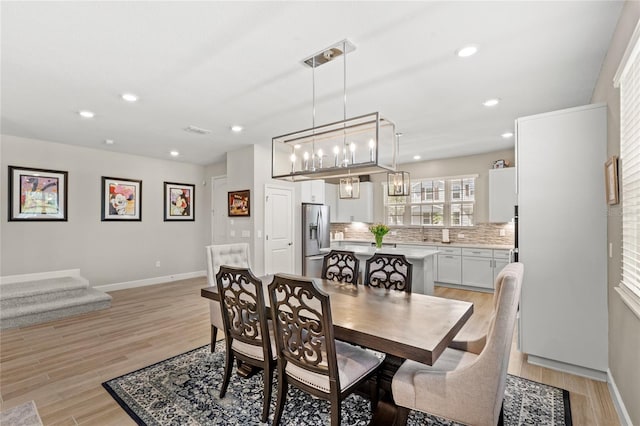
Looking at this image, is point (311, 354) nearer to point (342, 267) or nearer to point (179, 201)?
point (342, 267)

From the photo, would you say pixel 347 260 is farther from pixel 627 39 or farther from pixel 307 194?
pixel 307 194

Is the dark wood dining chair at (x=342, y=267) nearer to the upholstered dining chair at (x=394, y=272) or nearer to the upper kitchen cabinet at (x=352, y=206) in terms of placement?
the upholstered dining chair at (x=394, y=272)

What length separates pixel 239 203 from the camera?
18.5 ft

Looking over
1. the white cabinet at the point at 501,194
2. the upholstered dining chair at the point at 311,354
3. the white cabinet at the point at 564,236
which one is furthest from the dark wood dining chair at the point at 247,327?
the white cabinet at the point at 501,194

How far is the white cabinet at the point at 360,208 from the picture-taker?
7316 millimetres

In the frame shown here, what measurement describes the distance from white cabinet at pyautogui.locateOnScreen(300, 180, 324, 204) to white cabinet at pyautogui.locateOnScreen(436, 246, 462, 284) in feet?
8.64

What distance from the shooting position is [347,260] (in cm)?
329

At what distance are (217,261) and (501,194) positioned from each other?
490 centimetres

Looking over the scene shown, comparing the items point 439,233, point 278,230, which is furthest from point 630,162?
point 439,233

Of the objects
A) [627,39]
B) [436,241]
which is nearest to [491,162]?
[436,241]

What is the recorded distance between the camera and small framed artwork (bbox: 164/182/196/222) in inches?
262

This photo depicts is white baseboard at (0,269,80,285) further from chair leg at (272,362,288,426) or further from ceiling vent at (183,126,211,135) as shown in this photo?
chair leg at (272,362,288,426)

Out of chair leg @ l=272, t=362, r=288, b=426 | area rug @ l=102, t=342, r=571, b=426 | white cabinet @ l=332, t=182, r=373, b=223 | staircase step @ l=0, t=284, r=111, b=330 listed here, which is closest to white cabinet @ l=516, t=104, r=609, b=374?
area rug @ l=102, t=342, r=571, b=426

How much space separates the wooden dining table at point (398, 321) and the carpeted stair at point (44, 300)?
3.06 meters
